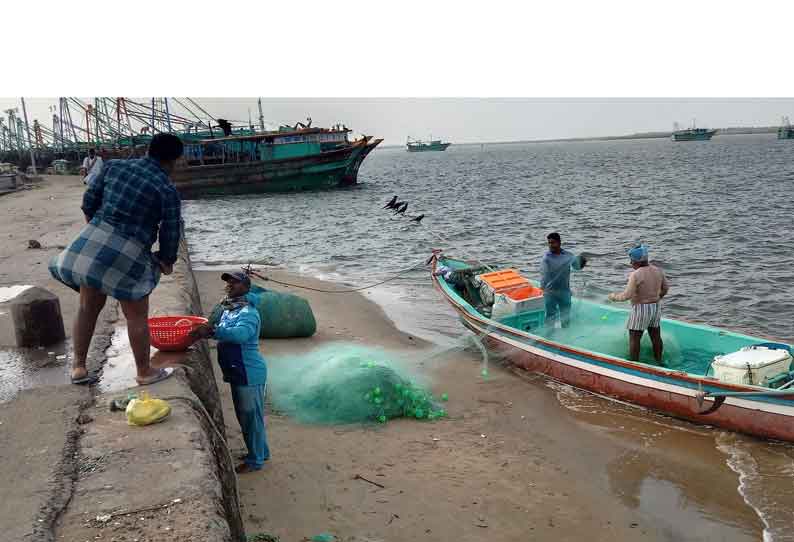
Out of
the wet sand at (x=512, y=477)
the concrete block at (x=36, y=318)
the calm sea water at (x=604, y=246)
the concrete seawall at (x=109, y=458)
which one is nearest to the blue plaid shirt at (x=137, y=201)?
the concrete seawall at (x=109, y=458)

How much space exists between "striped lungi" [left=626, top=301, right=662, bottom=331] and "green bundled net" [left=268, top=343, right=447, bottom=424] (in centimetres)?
255

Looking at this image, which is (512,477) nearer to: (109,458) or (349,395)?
(349,395)

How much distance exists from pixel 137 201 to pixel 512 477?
13.3 ft

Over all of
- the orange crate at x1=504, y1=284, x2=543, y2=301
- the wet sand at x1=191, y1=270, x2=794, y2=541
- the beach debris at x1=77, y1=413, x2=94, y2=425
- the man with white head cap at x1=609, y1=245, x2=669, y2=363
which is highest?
the beach debris at x1=77, y1=413, x2=94, y2=425

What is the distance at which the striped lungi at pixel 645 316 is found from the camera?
7641 mm

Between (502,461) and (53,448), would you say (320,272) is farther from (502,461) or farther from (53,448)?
(53,448)

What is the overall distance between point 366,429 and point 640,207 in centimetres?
2902

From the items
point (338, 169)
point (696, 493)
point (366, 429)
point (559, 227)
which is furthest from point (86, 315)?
point (338, 169)

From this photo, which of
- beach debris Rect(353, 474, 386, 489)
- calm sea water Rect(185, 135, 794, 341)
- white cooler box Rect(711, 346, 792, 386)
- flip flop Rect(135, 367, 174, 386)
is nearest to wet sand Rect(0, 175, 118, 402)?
flip flop Rect(135, 367, 174, 386)

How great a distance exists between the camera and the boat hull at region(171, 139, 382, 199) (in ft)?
146

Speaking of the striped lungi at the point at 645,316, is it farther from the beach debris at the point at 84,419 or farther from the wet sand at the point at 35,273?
the beach debris at the point at 84,419

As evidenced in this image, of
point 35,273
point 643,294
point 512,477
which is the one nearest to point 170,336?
point 512,477

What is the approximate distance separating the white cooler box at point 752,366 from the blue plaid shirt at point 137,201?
5.84m

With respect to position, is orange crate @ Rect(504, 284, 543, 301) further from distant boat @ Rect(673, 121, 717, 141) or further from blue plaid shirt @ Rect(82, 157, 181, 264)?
distant boat @ Rect(673, 121, 717, 141)
